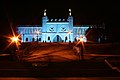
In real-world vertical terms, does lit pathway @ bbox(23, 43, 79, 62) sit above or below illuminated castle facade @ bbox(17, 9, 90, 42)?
below

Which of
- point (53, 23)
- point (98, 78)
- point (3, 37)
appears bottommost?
point (98, 78)

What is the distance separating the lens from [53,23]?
9138cm

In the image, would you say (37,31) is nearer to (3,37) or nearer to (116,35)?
(116,35)

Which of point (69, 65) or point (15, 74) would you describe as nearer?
point (15, 74)

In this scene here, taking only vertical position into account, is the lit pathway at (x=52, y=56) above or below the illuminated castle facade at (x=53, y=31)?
below

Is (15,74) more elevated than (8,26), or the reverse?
(8,26)

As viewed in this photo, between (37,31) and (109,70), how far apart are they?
2907 inches

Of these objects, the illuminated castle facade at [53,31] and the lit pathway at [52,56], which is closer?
the lit pathway at [52,56]

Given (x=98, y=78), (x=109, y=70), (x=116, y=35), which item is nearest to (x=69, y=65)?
(x=109, y=70)

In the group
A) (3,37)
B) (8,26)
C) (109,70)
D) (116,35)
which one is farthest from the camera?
(116,35)

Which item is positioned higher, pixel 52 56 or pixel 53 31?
pixel 53 31

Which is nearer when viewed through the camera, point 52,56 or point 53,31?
point 52,56

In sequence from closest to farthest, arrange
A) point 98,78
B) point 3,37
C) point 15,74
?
point 98,78, point 15,74, point 3,37

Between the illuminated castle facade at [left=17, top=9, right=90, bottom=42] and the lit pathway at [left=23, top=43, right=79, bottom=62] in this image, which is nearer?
the lit pathway at [left=23, top=43, right=79, bottom=62]
